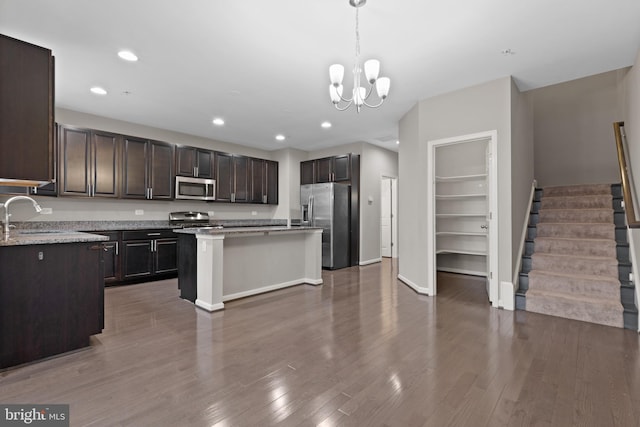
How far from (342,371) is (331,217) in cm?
418

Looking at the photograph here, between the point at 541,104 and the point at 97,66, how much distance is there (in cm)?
725

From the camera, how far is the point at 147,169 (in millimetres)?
5387

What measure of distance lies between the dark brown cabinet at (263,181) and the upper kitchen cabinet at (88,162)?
8.64ft

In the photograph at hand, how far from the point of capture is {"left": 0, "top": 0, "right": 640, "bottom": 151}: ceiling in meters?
2.47

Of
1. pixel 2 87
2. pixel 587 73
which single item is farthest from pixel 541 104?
pixel 2 87

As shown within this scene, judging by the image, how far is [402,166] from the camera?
5160 millimetres

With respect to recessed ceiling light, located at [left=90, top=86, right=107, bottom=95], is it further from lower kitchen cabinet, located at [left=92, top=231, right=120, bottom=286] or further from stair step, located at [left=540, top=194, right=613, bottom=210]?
stair step, located at [left=540, top=194, right=613, bottom=210]

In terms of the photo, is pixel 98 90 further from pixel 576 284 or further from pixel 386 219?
pixel 386 219

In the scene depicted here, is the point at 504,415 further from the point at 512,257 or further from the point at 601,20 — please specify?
the point at 601,20

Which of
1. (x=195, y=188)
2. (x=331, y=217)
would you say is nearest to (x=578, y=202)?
(x=331, y=217)

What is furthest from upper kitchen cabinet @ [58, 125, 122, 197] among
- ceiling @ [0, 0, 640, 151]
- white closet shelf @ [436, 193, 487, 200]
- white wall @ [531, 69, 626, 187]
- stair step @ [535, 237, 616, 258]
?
white wall @ [531, 69, 626, 187]

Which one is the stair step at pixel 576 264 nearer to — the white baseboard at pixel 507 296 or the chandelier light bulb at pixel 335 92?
the white baseboard at pixel 507 296

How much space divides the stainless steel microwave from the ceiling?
1538 millimetres

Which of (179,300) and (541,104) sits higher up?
(541,104)
